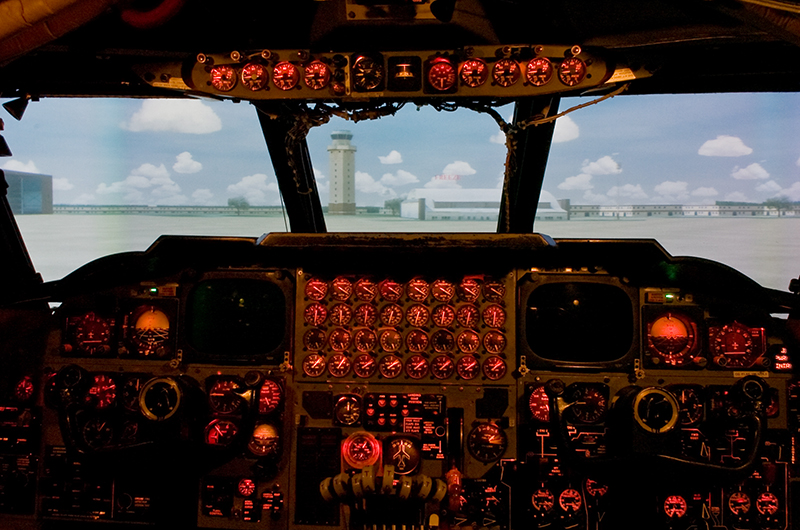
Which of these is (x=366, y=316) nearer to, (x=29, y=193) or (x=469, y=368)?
(x=469, y=368)

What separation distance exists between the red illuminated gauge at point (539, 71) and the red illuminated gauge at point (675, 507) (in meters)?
2.17

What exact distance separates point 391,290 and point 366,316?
0.19 metres

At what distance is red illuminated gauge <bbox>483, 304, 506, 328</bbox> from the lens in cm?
299

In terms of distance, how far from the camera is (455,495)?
2867 millimetres

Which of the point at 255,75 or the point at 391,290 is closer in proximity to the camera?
the point at 255,75

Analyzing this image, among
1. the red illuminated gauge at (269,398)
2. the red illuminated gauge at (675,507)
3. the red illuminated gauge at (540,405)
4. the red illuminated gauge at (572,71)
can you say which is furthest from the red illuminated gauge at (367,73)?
the red illuminated gauge at (675,507)

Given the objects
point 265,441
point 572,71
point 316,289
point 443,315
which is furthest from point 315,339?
point 572,71

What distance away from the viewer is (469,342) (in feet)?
9.74

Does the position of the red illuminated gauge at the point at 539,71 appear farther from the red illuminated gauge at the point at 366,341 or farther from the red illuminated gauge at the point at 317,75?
the red illuminated gauge at the point at 366,341

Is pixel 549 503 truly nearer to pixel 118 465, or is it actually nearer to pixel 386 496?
pixel 386 496

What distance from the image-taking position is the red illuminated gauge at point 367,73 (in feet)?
7.27

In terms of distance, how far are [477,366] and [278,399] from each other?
1.06 meters

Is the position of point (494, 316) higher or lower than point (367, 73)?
lower

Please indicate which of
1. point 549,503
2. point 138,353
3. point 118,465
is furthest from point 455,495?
point 138,353
